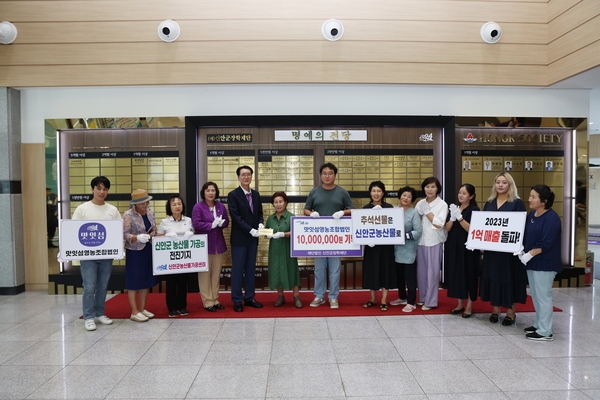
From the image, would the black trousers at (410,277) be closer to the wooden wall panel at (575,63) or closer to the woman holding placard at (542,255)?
the woman holding placard at (542,255)

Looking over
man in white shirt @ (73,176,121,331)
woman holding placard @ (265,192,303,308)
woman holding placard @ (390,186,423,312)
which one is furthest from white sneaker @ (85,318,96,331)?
woman holding placard @ (390,186,423,312)

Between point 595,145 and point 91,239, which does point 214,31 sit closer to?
point 91,239

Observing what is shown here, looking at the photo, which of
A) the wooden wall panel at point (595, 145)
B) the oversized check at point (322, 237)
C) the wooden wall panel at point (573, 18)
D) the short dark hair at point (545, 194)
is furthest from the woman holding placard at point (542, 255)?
the wooden wall panel at point (595, 145)

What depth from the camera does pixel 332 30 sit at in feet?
17.3

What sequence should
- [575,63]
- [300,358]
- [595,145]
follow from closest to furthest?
[300,358] → [575,63] → [595,145]

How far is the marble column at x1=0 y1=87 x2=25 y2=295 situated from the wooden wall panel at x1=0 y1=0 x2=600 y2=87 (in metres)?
0.38

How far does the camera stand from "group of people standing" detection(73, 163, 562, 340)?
4.04m

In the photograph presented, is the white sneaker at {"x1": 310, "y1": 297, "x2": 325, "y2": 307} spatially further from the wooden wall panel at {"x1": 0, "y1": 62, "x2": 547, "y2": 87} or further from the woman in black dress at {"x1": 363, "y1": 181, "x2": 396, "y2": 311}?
the wooden wall panel at {"x1": 0, "y1": 62, "x2": 547, "y2": 87}

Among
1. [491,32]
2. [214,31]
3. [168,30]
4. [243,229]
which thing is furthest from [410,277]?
[168,30]

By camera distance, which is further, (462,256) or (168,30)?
(168,30)

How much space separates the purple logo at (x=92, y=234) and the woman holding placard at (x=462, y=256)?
12.2ft

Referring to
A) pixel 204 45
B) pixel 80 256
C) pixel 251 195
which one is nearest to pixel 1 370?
pixel 80 256

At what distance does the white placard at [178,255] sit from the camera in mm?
4211

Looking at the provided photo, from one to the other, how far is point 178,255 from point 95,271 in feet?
2.84
